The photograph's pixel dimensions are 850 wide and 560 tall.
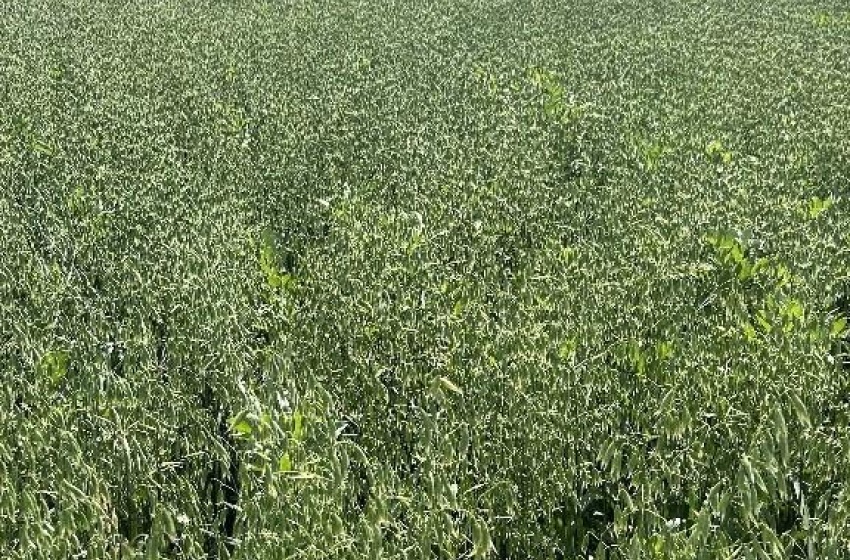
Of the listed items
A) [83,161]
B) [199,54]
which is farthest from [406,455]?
[199,54]

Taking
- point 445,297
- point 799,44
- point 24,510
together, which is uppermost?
point 24,510

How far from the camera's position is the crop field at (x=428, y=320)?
2.74 meters

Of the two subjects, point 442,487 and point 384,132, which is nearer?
point 442,487

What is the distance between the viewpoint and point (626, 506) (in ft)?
8.59

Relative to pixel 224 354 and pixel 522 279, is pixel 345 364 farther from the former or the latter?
pixel 522 279

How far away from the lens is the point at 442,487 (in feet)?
8.63

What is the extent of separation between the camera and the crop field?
2.74 m

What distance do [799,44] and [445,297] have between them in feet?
27.5

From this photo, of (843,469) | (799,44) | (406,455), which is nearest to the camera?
(843,469)

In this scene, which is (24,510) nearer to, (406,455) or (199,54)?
(406,455)

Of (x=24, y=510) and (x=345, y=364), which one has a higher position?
(x=24, y=510)

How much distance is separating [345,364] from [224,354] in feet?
1.63

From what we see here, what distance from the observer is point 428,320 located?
13.0 feet

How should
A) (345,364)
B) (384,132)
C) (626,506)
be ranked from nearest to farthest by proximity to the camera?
1. (626,506)
2. (345,364)
3. (384,132)
